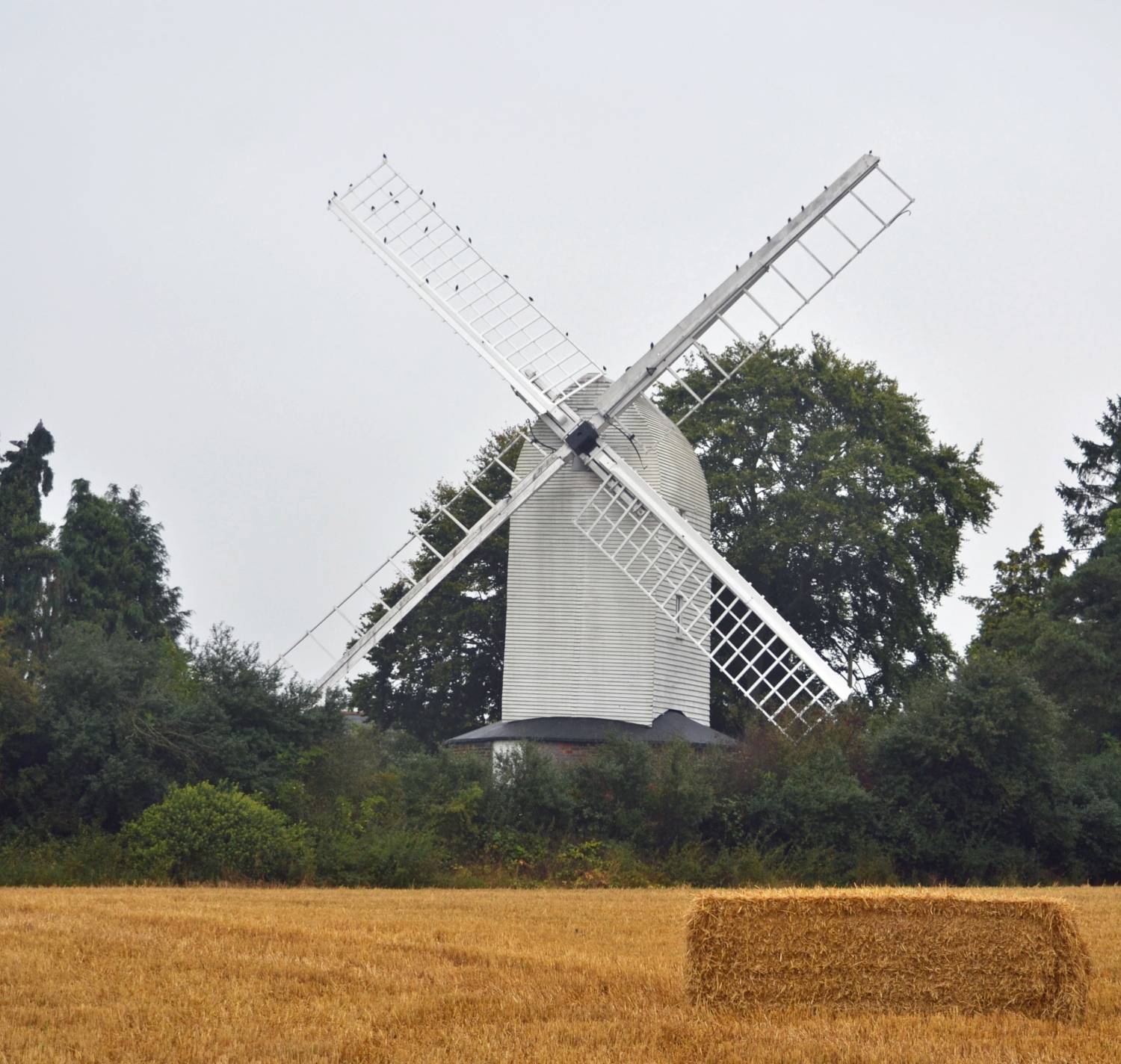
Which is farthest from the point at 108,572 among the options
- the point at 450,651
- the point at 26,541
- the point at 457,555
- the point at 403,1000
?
the point at 403,1000

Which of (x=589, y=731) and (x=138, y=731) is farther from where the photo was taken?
(x=589, y=731)

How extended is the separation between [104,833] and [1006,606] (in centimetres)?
3503

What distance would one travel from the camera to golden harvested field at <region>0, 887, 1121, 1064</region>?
947 centimetres

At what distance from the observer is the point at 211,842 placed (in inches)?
1013

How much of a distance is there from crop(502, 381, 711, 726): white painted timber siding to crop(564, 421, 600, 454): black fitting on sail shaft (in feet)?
2.19

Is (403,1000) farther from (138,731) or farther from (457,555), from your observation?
(457,555)

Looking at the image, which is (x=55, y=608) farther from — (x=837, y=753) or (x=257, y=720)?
(x=837, y=753)

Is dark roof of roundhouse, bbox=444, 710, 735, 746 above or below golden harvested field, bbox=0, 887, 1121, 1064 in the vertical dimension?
above

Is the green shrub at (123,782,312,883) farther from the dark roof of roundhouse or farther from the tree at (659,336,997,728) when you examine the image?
the tree at (659,336,997,728)

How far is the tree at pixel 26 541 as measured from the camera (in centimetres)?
5191

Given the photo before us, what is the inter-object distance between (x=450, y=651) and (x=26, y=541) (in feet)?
57.6

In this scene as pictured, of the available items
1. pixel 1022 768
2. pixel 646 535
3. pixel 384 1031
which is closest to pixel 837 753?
pixel 1022 768

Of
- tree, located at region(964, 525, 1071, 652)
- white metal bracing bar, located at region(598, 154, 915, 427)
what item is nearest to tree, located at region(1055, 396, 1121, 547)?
tree, located at region(964, 525, 1071, 652)

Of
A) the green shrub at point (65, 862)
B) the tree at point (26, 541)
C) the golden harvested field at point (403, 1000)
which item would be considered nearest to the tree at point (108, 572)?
the tree at point (26, 541)
